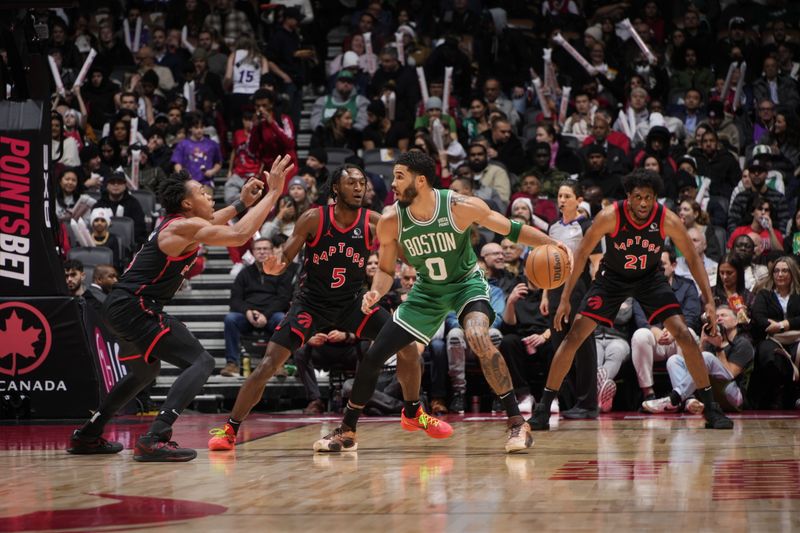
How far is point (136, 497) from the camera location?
5.59 m

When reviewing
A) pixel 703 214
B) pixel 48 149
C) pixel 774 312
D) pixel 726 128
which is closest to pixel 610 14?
pixel 726 128

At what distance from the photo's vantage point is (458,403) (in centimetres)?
1092

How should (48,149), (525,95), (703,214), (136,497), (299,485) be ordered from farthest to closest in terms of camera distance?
(525,95) → (703,214) → (48,149) → (299,485) → (136,497)

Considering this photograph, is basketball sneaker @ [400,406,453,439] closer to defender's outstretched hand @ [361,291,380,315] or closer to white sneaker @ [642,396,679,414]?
defender's outstretched hand @ [361,291,380,315]

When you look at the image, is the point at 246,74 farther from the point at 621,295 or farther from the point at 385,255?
the point at 385,255

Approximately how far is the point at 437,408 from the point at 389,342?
3535 mm

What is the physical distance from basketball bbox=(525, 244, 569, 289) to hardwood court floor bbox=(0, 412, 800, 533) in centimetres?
107

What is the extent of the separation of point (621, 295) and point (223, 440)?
318cm

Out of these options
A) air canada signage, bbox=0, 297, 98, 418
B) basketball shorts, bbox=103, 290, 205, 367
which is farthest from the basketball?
air canada signage, bbox=0, 297, 98, 418

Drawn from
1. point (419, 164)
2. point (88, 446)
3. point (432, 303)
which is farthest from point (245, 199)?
point (88, 446)

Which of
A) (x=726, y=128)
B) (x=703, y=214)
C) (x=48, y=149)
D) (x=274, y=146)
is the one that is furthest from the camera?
(x=726, y=128)

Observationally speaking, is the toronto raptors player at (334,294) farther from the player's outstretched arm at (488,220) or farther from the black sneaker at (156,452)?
the player's outstretched arm at (488,220)

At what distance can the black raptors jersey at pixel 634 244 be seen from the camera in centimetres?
869

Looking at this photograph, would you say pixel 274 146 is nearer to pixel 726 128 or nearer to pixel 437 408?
pixel 437 408
